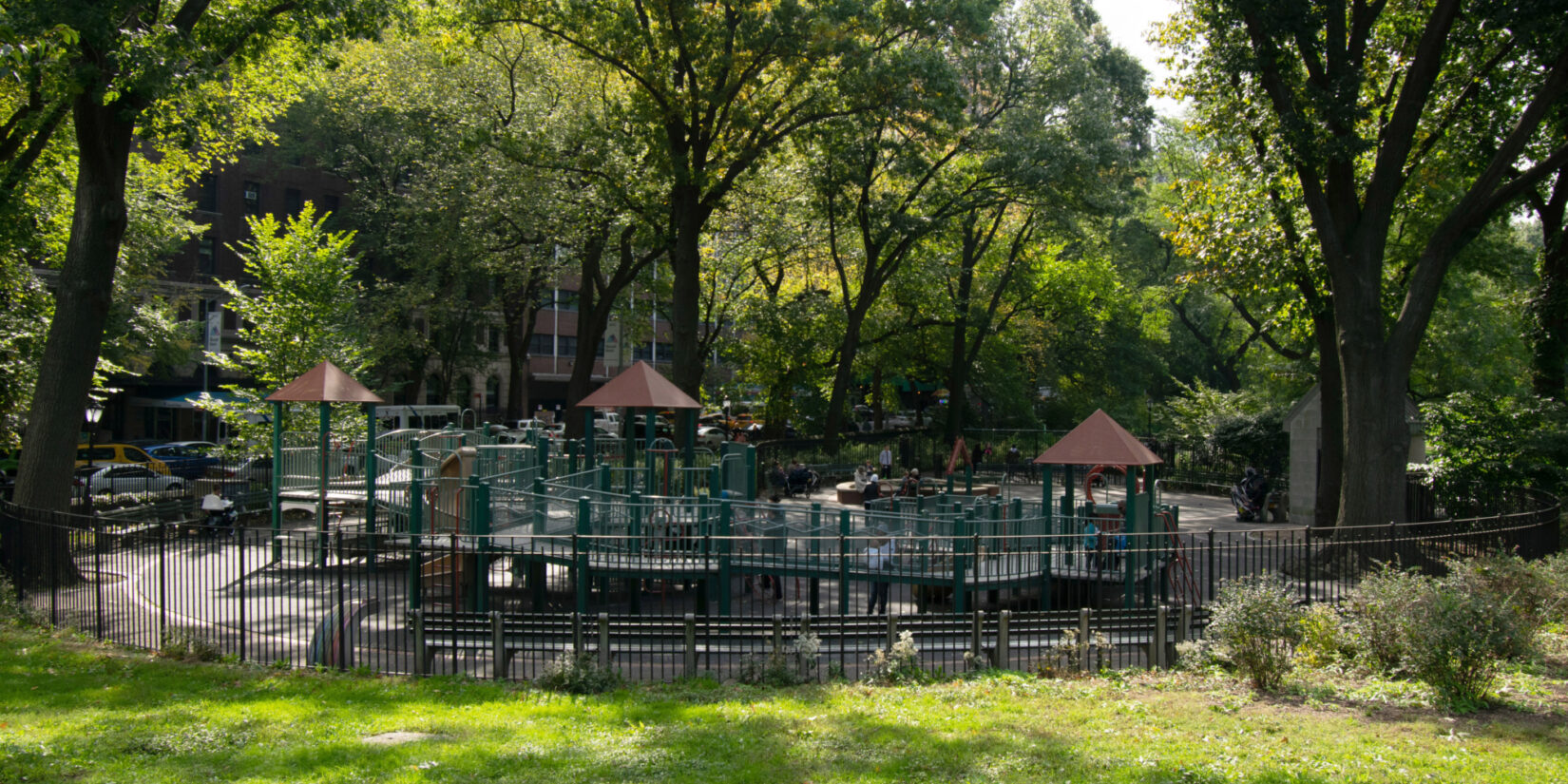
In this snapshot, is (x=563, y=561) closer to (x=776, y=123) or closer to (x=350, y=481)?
(x=350, y=481)

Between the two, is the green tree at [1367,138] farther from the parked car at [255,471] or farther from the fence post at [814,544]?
the parked car at [255,471]

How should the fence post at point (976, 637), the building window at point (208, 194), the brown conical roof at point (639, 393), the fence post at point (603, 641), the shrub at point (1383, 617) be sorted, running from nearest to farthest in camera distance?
1. the shrub at point (1383, 617)
2. the fence post at point (603, 641)
3. the fence post at point (976, 637)
4. the brown conical roof at point (639, 393)
5. the building window at point (208, 194)

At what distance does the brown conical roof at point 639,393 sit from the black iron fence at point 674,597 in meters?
3.08

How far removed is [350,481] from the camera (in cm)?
1942

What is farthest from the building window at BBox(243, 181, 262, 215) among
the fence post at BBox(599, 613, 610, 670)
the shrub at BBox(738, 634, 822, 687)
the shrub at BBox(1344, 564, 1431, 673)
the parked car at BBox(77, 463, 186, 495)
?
the shrub at BBox(1344, 564, 1431, 673)

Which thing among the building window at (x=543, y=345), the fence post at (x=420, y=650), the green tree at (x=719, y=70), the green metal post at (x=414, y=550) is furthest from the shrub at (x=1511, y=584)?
the building window at (x=543, y=345)

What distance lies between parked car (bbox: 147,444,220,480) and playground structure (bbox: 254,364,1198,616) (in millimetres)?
12300

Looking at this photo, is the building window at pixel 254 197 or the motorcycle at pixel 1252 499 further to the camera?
the building window at pixel 254 197

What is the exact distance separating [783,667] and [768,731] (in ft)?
5.95

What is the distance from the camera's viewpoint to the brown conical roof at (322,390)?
16703 millimetres

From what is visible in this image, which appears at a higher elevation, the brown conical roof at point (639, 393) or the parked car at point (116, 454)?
the brown conical roof at point (639, 393)

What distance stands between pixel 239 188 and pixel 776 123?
37733 mm

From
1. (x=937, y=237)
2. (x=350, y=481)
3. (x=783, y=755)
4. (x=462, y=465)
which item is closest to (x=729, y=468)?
(x=462, y=465)

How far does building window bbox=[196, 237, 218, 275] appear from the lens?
47.9 metres
